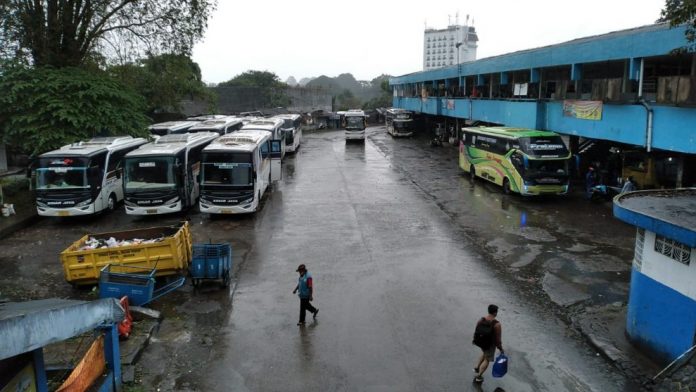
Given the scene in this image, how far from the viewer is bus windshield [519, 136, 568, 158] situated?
71.2 ft

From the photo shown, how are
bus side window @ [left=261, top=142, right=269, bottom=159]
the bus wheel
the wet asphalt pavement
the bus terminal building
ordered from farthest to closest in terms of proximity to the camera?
bus side window @ [left=261, top=142, right=269, bottom=159] → the bus wheel → the bus terminal building → the wet asphalt pavement

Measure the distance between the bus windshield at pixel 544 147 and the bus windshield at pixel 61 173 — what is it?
1693cm

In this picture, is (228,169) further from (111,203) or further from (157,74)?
(157,74)

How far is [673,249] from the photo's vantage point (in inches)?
334

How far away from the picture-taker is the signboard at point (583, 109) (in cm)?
2103

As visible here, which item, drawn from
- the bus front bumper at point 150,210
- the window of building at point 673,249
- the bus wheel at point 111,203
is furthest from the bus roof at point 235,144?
the window of building at point 673,249

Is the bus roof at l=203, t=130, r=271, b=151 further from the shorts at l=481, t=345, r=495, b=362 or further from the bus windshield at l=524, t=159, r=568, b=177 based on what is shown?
the shorts at l=481, t=345, r=495, b=362

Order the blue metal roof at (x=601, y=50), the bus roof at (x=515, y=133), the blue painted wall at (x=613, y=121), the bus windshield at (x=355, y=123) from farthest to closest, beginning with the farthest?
the bus windshield at (x=355, y=123) → the bus roof at (x=515, y=133) → the blue metal roof at (x=601, y=50) → the blue painted wall at (x=613, y=121)

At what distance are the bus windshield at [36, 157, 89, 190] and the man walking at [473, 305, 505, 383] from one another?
16.0 meters

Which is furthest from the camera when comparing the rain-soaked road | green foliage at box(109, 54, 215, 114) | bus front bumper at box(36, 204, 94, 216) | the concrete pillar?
green foliage at box(109, 54, 215, 114)

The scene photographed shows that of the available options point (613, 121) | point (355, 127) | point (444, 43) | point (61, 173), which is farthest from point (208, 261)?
point (444, 43)

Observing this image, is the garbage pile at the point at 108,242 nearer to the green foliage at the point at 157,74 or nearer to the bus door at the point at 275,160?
the bus door at the point at 275,160

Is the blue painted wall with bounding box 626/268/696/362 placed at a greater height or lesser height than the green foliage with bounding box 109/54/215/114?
lesser

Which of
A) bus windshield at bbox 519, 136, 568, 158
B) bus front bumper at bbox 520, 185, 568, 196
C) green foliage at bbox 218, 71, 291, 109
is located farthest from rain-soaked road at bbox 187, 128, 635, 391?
green foliage at bbox 218, 71, 291, 109
